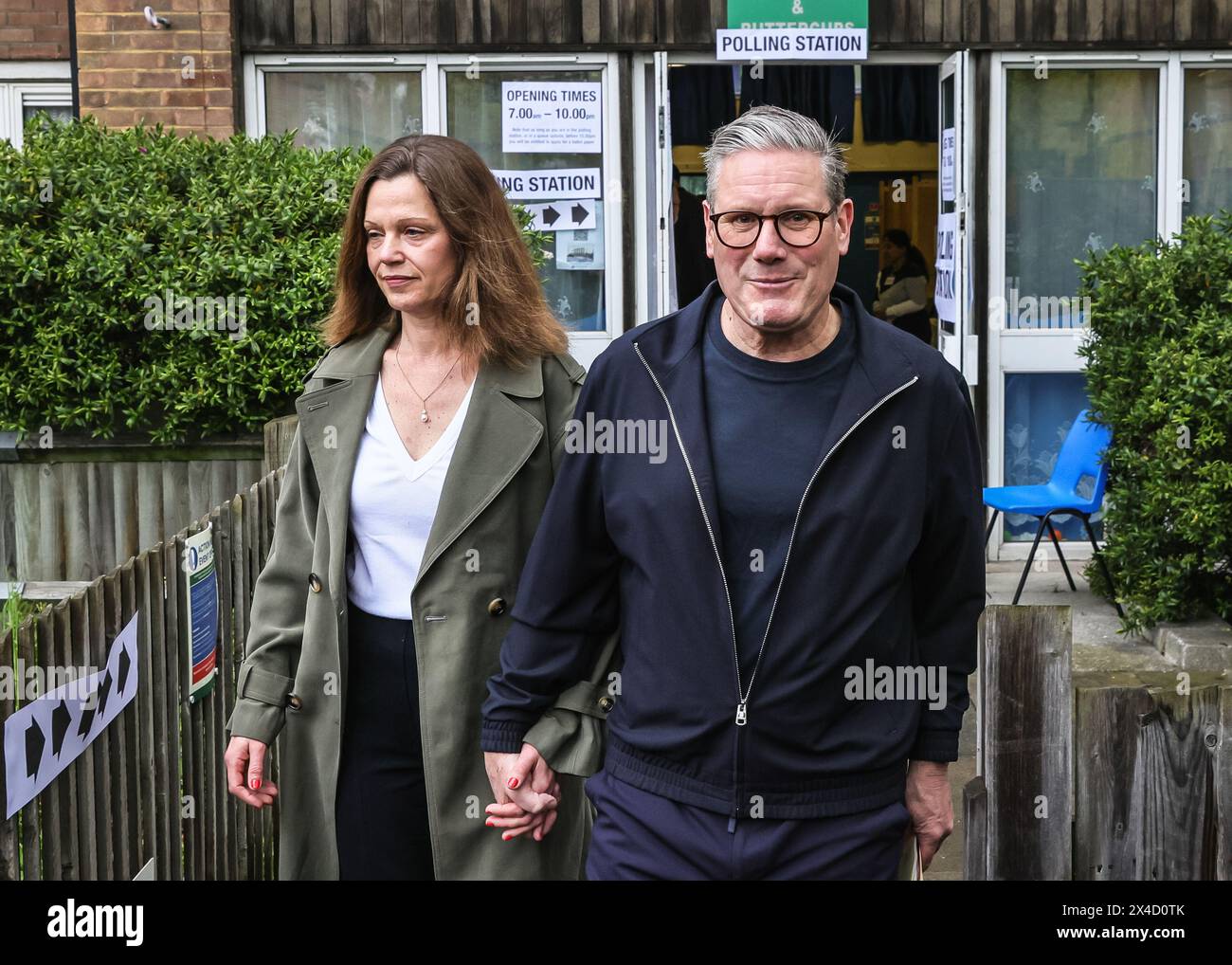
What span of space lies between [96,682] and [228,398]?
3598 mm

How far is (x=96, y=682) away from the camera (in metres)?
3.17

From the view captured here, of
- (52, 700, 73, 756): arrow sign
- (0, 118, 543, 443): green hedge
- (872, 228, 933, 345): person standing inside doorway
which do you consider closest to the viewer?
(52, 700, 73, 756): arrow sign

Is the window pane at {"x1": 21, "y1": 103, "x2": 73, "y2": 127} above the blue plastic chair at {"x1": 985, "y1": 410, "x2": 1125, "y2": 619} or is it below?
above

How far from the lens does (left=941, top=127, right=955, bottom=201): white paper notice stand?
920cm

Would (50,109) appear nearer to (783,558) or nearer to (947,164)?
(947,164)

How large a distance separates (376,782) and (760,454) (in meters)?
1.24

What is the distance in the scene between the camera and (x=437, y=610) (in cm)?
324

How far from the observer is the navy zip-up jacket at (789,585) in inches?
103

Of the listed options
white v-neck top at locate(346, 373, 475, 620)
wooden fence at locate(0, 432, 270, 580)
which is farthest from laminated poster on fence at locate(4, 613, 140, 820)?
wooden fence at locate(0, 432, 270, 580)

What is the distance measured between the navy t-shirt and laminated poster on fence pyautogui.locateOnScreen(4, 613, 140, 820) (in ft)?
4.14

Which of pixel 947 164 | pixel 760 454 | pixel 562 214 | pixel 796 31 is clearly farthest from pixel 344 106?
pixel 760 454

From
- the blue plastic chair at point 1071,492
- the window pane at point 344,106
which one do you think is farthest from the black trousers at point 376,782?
the window pane at point 344,106

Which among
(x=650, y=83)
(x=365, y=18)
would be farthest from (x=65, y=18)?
(x=650, y=83)

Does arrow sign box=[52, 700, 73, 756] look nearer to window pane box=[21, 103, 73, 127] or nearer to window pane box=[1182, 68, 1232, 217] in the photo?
window pane box=[1182, 68, 1232, 217]
